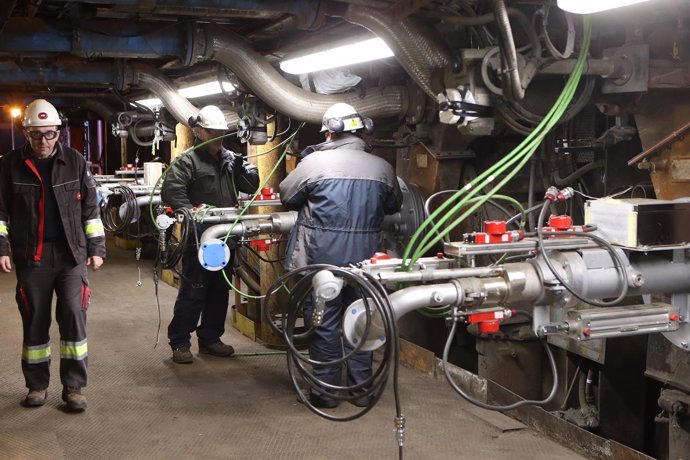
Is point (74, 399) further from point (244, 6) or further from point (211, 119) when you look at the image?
point (244, 6)

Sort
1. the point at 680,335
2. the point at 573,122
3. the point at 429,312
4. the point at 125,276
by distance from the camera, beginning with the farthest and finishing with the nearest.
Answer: the point at 125,276, the point at 573,122, the point at 429,312, the point at 680,335

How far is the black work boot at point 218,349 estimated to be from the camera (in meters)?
5.83

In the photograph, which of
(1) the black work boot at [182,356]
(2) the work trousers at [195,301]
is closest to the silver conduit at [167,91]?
(2) the work trousers at [195,301]

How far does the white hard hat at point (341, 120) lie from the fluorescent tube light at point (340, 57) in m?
0.42

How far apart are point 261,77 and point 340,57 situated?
0.70 m

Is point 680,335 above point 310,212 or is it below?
below

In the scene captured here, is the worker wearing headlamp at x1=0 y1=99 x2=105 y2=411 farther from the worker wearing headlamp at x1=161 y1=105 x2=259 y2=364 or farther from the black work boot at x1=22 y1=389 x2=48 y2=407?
the worker wearing headlamp at x1=161 y1=105 x2=259 y2=364

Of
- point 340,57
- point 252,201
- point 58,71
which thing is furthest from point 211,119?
point 58,71

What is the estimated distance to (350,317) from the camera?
272cm

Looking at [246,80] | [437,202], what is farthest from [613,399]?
[246,80]

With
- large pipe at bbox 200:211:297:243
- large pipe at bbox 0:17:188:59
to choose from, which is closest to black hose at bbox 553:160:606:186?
large pipe at bbox 200:211:297:243

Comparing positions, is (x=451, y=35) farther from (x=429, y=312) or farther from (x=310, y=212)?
(x=429, y=312)

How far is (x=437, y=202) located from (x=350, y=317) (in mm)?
2639

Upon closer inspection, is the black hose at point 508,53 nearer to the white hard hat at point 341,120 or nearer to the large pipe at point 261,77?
the white hard hat at point 341,120
